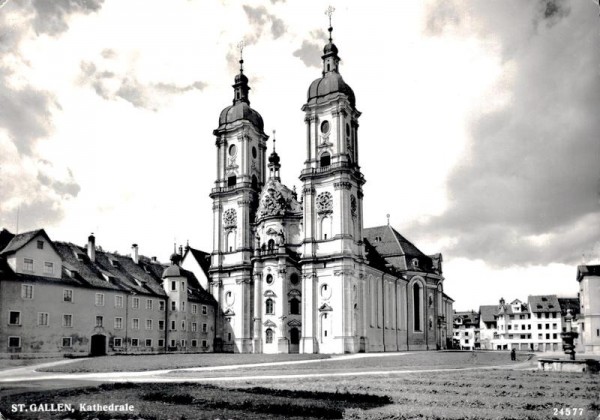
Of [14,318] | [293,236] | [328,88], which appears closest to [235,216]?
[293,236]

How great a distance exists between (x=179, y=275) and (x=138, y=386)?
4144 centimetres

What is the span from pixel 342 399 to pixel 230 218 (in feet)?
172

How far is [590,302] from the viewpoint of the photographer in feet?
64.2

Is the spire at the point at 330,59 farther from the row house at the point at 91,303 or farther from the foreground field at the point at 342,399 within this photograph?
the foreground field at the point at 342,399

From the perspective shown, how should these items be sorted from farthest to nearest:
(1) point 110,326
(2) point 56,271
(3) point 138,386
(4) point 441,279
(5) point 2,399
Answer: (4) point 441,279 → (1) point 110,326 → (2) point 56,271 → (3) point 138,386 → (5) point 2,399

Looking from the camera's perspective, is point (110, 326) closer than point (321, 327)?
Yes

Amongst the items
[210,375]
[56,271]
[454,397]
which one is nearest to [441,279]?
[56,271]

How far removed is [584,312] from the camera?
69.3 feet

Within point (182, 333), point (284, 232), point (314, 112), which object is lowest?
point (182, 333)

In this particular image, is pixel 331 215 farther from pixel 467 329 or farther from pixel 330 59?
pixel 467 329

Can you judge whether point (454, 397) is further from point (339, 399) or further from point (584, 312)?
point (584, 312)

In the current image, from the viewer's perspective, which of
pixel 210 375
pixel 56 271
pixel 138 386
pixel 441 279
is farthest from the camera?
pixel 441 279

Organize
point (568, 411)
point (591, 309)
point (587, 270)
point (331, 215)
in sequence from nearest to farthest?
point (568, 411)
point (587, 270)
point (591, 309)
point (331, 215)

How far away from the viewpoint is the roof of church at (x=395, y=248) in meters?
76.2
